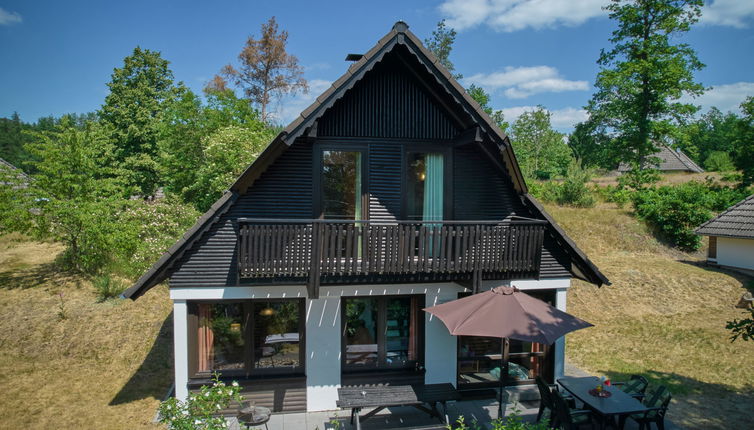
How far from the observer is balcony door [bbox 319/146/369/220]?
9.65 meters

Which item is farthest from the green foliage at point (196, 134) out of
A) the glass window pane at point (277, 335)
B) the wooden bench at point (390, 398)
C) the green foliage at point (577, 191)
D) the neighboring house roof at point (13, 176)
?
the green foliage at point (577, 191)

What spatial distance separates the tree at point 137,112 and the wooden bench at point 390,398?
85.1ft

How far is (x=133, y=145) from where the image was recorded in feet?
101

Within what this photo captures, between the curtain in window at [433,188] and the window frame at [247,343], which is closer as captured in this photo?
the window frame at [247,343]

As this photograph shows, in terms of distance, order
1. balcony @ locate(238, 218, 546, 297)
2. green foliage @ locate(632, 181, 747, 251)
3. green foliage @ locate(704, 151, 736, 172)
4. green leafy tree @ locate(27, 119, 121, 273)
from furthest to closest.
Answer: green foliage @ locate(704, 151, 736, 172), green foliage @ locate(632, 181, 747, 251), green leafy tree @ locate(27, 119, 121, 273), balcony @ locate(238, 218, 546, 297)

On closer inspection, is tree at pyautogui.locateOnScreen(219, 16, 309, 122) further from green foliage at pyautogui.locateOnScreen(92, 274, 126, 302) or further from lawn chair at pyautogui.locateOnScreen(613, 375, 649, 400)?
lawn chair at pyautogui.locateOnScreen(613, 375, 649, 400)

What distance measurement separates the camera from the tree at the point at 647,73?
26344 millimetres

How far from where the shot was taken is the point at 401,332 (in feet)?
32.8

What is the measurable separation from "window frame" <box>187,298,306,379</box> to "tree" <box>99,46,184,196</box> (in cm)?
2330

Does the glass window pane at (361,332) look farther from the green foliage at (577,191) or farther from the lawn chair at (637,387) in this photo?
the green foliage at (577,191)

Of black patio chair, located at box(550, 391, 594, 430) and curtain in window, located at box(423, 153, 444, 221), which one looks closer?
black patio chair, located at box(550, 391, 594, 430)

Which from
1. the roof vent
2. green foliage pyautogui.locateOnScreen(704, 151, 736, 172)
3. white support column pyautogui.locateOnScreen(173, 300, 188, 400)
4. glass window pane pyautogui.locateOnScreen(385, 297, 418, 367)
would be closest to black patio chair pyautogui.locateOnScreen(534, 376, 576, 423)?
glass window pane pyautogui.locateOnScreen(385, 297, 418, 367)

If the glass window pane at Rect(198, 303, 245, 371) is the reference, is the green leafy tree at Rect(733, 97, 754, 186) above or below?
above

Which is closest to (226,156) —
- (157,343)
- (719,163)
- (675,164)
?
(157,343)
